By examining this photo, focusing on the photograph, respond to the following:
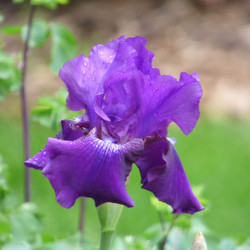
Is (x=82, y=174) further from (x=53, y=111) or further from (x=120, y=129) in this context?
(x=53, y=111)

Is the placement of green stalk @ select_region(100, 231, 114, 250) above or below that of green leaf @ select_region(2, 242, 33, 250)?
above

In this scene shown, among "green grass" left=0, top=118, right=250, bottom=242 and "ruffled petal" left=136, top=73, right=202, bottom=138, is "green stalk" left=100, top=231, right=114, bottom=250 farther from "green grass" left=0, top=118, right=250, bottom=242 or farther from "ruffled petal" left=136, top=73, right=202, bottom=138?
"green grass" left=0, top=118, right=250, bottom=242

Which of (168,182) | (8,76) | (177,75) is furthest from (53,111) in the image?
(177,75)

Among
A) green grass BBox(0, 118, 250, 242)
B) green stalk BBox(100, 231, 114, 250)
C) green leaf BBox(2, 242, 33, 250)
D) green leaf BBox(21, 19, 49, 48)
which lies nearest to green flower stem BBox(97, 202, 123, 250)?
green stalk BBox(100, 231, 114, 250)

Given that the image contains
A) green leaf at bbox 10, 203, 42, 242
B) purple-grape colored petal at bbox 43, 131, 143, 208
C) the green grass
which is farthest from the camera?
the green grass

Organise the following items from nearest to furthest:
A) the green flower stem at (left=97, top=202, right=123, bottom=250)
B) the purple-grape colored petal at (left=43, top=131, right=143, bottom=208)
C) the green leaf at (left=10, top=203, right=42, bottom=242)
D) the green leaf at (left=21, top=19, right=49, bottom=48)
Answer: the purple-grape colored petal at (left=43, top=131, right=143, bottom=208) < the green flower stem at (left=97, top=202, right=123, bottom=250) < the green leaf at (left=10, top=203, right=42, bottom=242) < the green leaf at (left=21, top=19, right=49, bottom=48)

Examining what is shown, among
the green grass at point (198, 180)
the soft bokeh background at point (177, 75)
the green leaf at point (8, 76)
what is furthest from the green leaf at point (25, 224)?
the soft bokeh background at point (177, 75)

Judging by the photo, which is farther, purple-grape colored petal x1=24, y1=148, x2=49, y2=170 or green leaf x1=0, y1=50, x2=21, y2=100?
A: green leaf x1=0, y1=50, x2=21, y2=100

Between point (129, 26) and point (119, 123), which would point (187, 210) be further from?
point (129, 26)

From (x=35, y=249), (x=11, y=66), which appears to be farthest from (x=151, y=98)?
(x=11, y=66)
